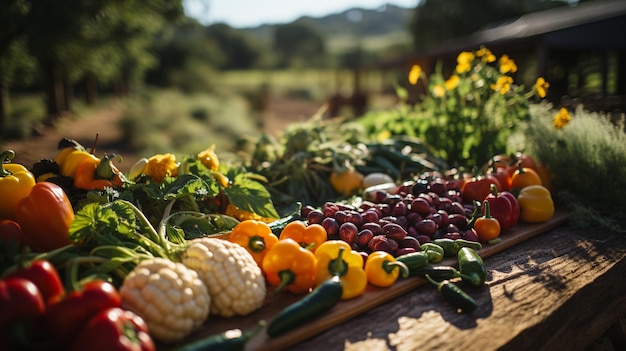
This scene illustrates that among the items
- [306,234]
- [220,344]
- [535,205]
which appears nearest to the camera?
[220,344]

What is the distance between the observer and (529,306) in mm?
1840

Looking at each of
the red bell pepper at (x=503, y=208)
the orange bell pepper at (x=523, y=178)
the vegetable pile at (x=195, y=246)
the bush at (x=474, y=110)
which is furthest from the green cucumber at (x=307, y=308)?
the bush at (x=474, y=110)

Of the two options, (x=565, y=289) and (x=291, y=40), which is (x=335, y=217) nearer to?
(x=565, y=289)

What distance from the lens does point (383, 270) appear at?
6.13ft

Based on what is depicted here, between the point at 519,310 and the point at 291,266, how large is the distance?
0.99 m

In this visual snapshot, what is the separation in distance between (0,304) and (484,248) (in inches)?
87.1

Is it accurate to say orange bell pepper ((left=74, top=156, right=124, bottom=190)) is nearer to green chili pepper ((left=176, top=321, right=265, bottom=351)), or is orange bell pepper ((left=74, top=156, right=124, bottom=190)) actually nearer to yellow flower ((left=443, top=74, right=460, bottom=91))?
green chili pepper ((left=176, top=321, right=265, bottom=351))

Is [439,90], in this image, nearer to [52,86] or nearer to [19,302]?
[19,302]

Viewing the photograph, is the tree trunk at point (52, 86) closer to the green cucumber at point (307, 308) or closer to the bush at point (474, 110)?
the bush at point (474, 110)

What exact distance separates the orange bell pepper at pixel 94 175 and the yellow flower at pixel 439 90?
335 cm

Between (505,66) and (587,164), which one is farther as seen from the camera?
(505,66)

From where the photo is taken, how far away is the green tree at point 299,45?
8525 cm

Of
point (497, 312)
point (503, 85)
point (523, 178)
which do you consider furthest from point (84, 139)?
point (497, 312)

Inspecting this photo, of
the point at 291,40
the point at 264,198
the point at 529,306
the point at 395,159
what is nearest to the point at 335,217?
the point at 264,198
